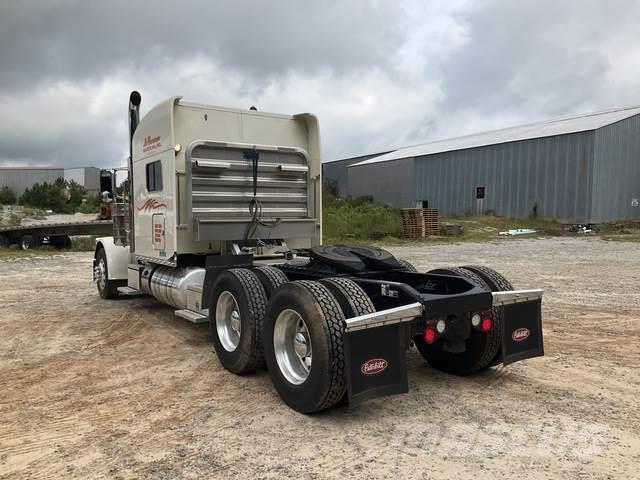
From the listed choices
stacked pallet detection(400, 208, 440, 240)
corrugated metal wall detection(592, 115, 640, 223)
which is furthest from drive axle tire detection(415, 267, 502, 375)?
corrugated metal wall detection(592, 115, 640, 223)

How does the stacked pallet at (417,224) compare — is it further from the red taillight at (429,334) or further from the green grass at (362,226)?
the red taillight at (429,334)

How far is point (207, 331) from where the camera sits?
7.63 meters

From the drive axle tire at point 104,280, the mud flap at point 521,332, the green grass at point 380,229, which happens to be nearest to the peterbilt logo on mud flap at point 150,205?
the drive axle tire at point 104,280

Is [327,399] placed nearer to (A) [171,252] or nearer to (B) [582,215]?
(A) [171,252]

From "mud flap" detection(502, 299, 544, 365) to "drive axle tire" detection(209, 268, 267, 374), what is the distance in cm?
227

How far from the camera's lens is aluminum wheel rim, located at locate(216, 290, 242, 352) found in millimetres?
5797

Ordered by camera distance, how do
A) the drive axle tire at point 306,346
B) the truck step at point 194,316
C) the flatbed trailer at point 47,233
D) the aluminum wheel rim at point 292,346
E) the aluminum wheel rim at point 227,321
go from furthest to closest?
the flatbed trailer at point 47,233 → the truck step at point 194,316 → the aluminum wheel rim at point 227,321 → the aluminum wheel rim at point 292,346 → the drive axle tire at point 306,346

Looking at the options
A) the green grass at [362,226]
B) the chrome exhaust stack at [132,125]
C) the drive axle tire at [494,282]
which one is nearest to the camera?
the drive axle tire at [494,282]

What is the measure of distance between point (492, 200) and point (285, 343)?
32.7 meters

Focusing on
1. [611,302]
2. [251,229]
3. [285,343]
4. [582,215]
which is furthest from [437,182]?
[285,343]

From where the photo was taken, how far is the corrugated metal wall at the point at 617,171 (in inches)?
1194

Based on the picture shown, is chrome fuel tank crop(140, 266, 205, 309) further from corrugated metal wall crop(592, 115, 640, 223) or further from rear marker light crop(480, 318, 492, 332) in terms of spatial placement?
corrugated metal wall crop(592, 115, 640, 223)

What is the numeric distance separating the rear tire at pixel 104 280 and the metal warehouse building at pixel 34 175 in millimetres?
72363

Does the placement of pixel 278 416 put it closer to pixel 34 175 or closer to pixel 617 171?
pixel 617 171
